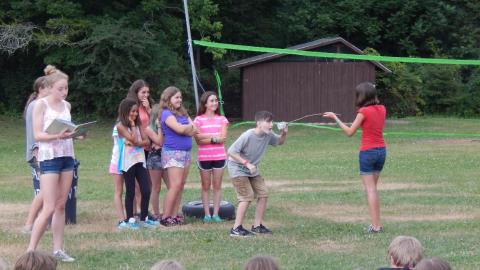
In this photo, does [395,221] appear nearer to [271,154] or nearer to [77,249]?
[77,249]

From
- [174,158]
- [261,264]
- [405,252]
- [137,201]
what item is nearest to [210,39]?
[137,201]

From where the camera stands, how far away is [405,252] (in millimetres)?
4879

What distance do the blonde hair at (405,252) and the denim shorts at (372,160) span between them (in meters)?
3.58

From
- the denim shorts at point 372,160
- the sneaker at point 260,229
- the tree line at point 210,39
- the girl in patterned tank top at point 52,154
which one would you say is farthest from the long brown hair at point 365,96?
the tree line at point 210,39

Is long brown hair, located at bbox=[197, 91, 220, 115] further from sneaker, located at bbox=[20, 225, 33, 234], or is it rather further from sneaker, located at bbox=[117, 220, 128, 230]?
sneaker, located at bbox=[20, 225, 33, 234]

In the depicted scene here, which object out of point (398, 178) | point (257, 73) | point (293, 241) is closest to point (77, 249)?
point (293, 241)

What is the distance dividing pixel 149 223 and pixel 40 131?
8.01ft

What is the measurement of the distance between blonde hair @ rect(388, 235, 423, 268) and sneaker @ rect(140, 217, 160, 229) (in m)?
4.42

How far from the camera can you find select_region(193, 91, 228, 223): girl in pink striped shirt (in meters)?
9.40

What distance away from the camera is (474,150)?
19844 mm

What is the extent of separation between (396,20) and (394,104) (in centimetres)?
Result: 780

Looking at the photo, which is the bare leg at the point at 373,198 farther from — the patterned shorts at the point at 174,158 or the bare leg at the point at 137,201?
the bare leg at the point at 137,201

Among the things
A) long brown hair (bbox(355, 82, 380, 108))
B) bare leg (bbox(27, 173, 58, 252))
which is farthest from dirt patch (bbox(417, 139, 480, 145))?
bare leg (bbox(27, 173, 58, 252))

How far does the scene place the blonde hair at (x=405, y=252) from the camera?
191 inches
